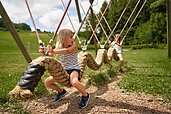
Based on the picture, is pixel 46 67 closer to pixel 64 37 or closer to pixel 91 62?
pixel 64 37

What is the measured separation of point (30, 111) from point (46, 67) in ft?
2.41

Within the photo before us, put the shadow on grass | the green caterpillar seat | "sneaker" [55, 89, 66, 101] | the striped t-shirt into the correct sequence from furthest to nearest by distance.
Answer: "sneaker" [55, 89, 66, 101] < the striped t-shirt < the shadow on grass < the green caterpillar seat

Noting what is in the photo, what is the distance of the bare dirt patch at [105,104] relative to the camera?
4202 mm

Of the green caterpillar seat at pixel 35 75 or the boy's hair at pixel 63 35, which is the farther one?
the boy's hair at pixel 63 35

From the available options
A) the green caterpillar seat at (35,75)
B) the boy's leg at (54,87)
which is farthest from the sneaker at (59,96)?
the green caterpillar seat at (35,75)

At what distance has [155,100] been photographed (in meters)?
4.96

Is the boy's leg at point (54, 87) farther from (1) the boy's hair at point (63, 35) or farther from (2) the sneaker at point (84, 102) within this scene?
(1) the boy's hair at point (63, 35)

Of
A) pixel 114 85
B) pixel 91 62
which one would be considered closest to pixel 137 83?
pixel 114 85

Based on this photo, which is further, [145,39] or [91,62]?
[145,39]

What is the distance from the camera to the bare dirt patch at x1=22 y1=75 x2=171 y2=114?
4202 mm

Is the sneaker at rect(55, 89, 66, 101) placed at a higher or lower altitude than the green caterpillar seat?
lower

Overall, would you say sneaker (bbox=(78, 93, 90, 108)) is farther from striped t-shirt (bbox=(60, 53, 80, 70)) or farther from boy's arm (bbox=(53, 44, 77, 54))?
boy's arm (bbox=(53, 44, 77, 54))

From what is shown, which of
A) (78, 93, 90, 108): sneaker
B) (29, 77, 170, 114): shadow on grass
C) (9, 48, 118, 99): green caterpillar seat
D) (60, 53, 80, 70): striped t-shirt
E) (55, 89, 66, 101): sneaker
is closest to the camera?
(9, 48, 118, 99): green caterpillar seat

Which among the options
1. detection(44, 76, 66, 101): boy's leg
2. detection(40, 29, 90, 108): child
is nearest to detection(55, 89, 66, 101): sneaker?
detection(44, 76, 66, 101): boy's leg
